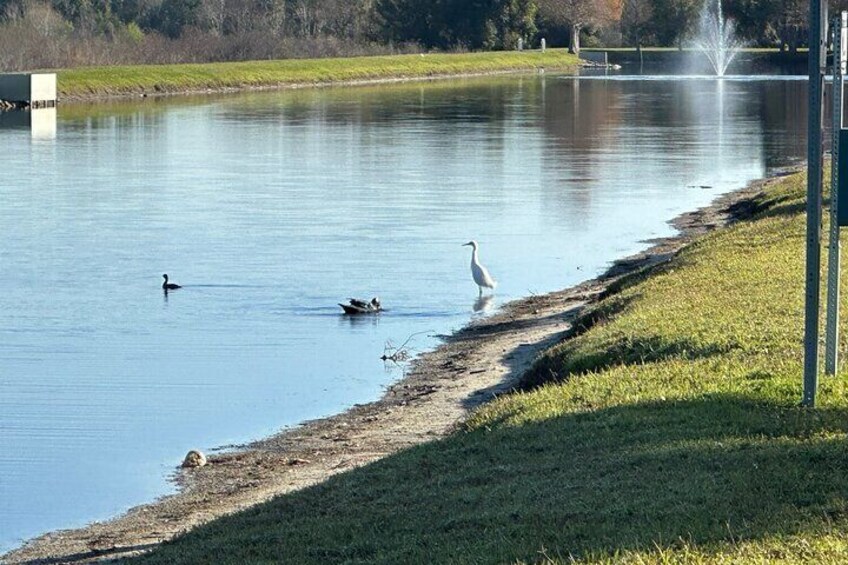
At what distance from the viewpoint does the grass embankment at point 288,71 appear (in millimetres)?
72750

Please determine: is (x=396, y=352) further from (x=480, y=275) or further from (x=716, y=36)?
(x=716, y=36)

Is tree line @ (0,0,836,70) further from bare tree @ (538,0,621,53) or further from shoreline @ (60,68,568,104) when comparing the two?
shoreline @ (60,68,568,104)

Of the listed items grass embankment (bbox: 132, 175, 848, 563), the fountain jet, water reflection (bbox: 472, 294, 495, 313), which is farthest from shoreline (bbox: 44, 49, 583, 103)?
grass embankment (bbox: 132, 175, 848, 563)

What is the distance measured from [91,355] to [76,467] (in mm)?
5110

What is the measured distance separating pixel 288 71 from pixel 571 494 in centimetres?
7800

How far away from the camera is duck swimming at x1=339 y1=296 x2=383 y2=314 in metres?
22.2

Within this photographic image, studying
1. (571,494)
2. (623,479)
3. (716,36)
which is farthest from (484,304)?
(716,36)

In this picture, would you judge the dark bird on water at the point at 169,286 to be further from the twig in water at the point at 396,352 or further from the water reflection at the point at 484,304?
the twig in water at the point at 396,352

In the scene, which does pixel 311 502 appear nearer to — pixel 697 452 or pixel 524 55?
pixel 697 452

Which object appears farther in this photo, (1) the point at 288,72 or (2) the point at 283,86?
(1) the point at 288,72

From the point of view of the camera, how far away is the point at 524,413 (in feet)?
40.3

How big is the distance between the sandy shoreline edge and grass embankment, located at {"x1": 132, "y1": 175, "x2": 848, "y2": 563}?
146 cm

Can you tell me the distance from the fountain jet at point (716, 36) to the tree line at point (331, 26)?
25.8 inches

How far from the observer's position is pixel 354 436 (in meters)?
15.4
